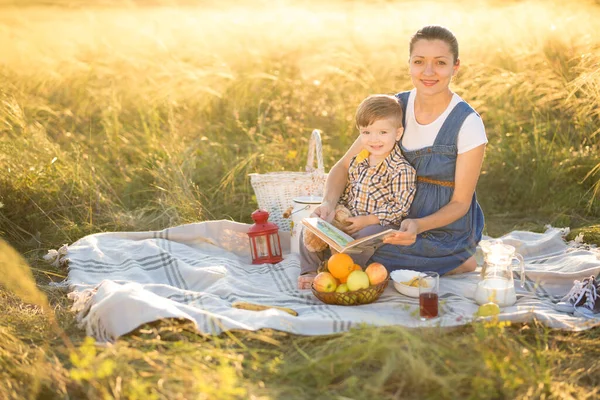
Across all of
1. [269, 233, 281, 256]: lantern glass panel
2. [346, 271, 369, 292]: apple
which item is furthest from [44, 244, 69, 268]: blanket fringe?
[346, 271, 369, 292]: apple

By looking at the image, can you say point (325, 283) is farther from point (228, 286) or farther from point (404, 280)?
point (228, 286)

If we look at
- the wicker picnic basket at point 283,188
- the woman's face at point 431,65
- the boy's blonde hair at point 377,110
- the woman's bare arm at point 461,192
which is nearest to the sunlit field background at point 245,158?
the wicker picnic basket at point 283,188

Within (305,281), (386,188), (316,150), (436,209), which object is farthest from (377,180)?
(316,150)

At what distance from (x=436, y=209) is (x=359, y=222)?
48 cm

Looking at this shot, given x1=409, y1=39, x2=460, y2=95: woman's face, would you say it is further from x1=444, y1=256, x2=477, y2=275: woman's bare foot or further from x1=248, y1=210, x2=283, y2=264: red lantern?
x1=248, y1=210, x2=283, y2=264: red lantern

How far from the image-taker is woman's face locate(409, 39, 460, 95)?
391cm

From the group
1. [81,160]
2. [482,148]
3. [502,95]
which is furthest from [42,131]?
[502,95]

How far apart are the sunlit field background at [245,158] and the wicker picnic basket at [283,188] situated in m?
0.62

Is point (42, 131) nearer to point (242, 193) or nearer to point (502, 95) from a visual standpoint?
point (242, 193)

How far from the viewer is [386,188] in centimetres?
406

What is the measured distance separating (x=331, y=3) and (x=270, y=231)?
10.6m

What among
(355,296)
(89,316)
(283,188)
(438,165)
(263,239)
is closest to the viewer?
(89,316)

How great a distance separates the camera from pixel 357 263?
404 centimetres

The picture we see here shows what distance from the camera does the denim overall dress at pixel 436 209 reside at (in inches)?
159
